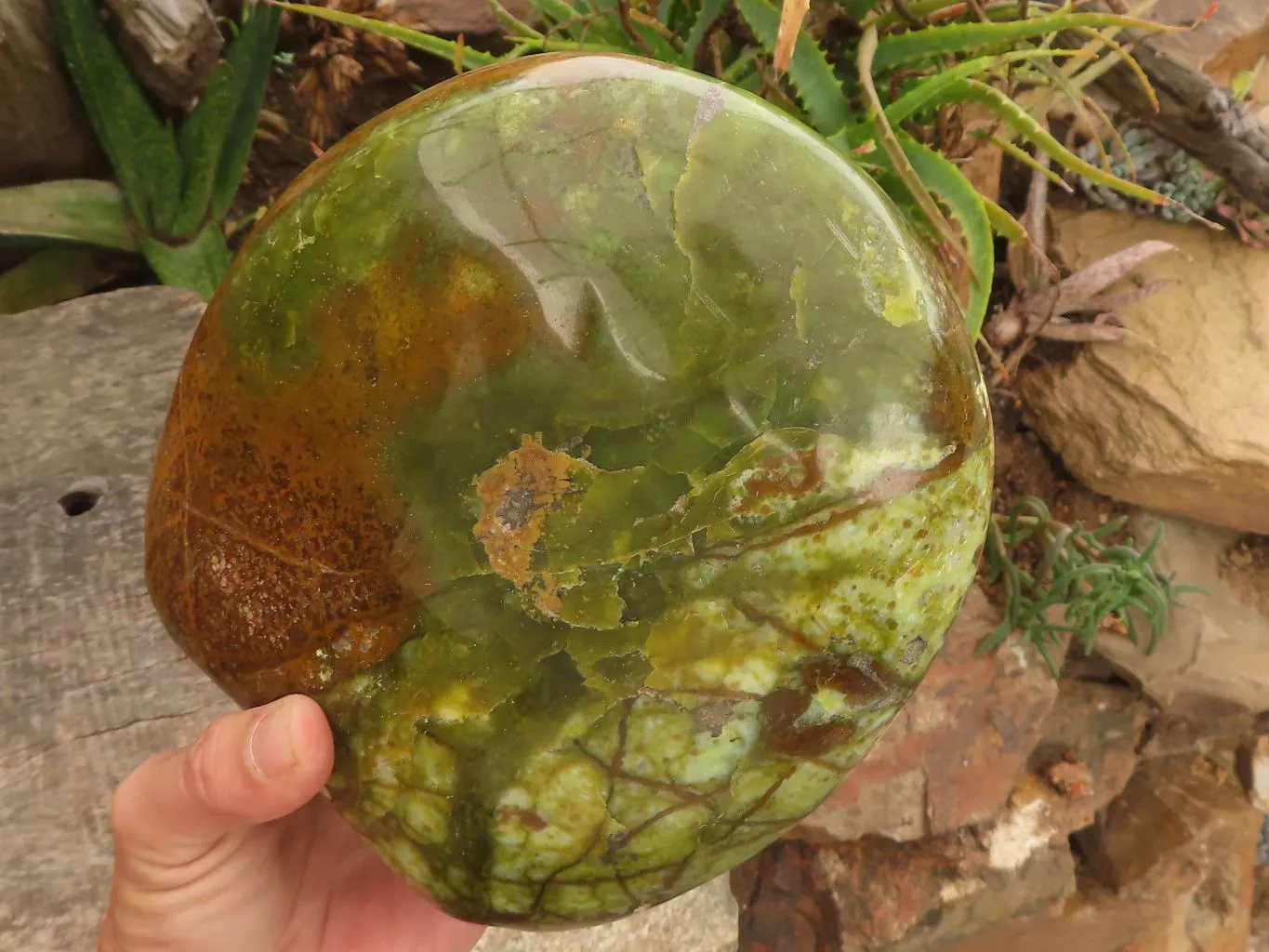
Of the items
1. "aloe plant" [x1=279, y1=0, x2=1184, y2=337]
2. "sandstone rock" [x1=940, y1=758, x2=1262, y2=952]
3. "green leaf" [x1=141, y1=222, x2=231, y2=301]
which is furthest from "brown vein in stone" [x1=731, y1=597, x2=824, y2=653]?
"sandstone rock" [x1=940, y1=758, x2=1262, y2=952]

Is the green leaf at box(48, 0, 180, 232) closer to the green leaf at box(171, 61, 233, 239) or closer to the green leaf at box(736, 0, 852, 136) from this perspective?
the green leaf at box(171, 61, 233, 239)

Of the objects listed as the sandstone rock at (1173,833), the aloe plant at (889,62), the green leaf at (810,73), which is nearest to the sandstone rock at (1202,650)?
the sandstone rock at (1173,833)

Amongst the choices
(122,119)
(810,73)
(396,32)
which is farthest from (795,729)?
(122,119)

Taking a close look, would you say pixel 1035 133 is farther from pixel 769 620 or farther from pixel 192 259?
pixel 192 259

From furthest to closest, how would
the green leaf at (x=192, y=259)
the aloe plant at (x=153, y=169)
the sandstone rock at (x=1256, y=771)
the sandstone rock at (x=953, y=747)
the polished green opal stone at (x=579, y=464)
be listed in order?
the sandstone rock at (x=1256, y=771) < the sandstone rock at (x=953, y=747) < the green leaf at (x=192, y=259) < the aloe plant at (x=153, y=169) < the polished green opal stone at (x=579, y=464)

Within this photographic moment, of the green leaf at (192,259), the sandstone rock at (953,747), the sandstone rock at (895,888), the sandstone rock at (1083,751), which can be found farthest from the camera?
the sandstone rock at (1083,751)

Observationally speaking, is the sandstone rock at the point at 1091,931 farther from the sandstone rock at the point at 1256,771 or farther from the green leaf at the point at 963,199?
the green leaf at the point at 963,199

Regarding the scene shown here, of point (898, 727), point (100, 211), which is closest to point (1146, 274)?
point (898, 727)

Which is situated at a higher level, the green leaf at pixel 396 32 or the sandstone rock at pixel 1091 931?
the green leaf at pixel 396 32
